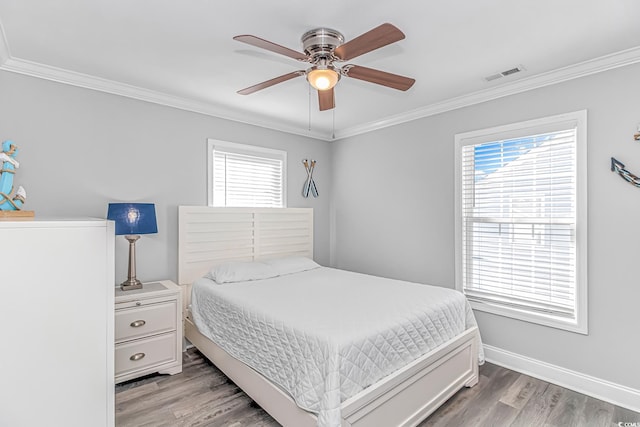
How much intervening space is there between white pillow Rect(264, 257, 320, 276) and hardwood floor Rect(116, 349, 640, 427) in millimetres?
1120

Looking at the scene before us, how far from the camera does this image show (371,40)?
1646 mm

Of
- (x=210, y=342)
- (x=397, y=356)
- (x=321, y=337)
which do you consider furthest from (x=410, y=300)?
(x=210, y=342)

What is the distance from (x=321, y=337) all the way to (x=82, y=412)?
1.08 metres

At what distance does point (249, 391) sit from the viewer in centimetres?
226

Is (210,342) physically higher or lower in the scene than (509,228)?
lower

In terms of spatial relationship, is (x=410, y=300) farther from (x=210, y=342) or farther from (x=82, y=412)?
(x=82, y=412)

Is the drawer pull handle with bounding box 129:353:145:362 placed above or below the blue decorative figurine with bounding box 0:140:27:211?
below

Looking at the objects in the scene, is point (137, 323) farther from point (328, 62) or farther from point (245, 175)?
point (328, 62)

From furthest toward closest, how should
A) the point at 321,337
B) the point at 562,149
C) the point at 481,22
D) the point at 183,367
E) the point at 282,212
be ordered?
the point at 282,212, the point at 183,367, the point at 562,149, the point at 481,22, the point at 321,337

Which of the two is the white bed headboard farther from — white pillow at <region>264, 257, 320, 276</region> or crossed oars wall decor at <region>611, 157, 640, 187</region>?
crossed oars wall decor at <region>611, 157, 640, 187</region>

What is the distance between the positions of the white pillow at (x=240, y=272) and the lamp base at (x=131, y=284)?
0.61 meters

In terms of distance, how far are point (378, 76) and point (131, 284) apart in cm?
259

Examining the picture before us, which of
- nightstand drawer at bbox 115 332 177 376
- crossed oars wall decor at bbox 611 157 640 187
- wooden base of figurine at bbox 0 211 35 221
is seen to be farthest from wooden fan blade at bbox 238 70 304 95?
crossed oars wall decor at bbox 611 157 640 187

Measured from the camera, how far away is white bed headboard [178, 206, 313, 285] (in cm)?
329
